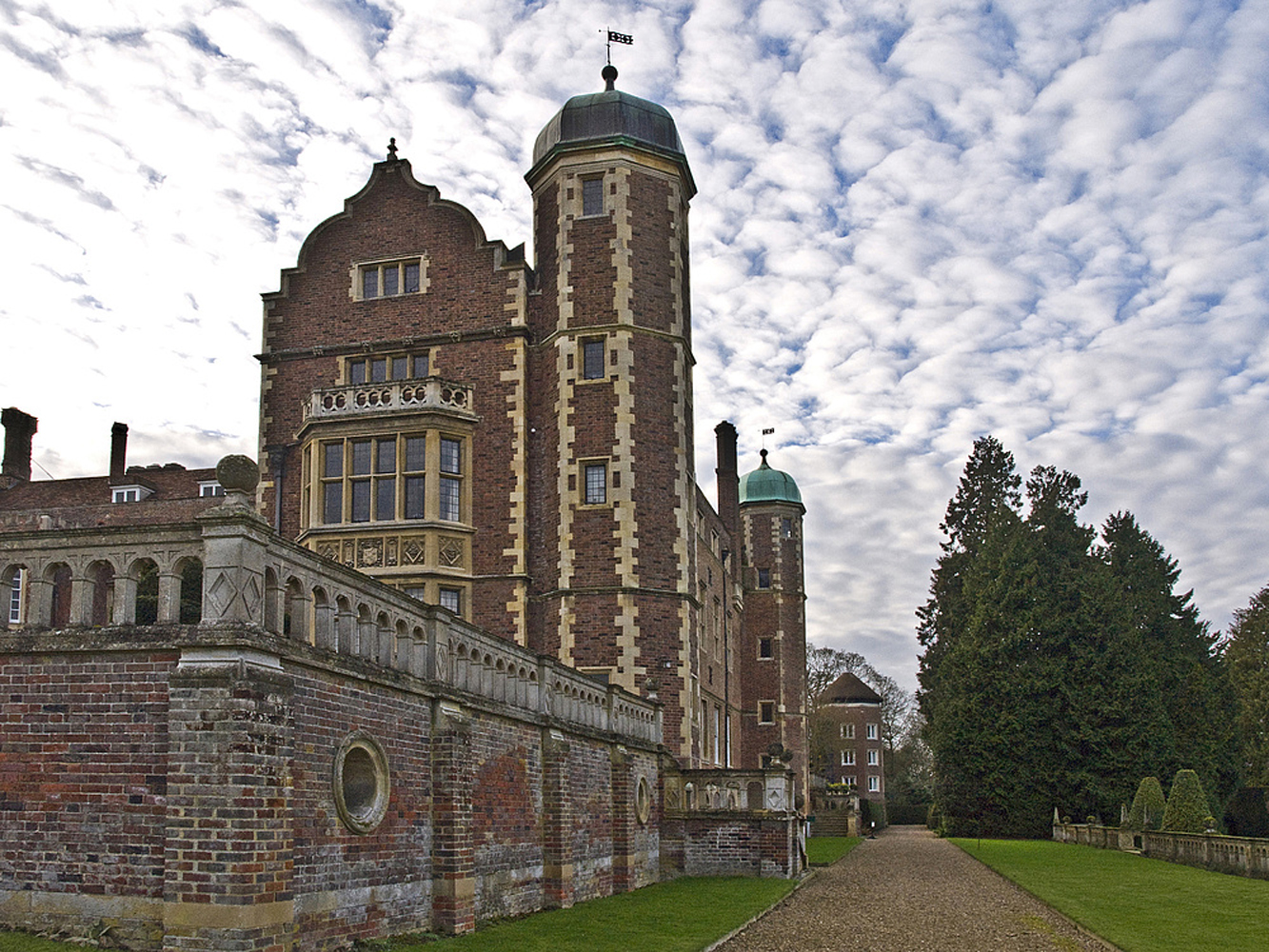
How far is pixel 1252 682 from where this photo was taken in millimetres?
55750

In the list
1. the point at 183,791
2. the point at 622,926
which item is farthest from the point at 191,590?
the point at 183,791

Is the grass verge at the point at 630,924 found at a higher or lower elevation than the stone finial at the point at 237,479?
lower

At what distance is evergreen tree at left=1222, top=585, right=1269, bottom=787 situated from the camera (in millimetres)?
54094

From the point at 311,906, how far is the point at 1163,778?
42.6 metres

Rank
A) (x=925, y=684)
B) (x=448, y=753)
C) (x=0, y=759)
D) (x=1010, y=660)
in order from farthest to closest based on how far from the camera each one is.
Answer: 1. (x=925, y=684)
2. (x=1010, y=660)
3. (x=448, y=753)
4. (x=0, y=759)

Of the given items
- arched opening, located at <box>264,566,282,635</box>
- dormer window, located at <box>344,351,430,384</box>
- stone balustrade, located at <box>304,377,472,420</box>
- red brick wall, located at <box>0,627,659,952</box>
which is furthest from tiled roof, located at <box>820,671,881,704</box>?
arched opening, located at <box>264,566,282,635</box>

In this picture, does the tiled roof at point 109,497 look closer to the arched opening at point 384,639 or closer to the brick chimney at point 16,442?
the brick chimney at point 16,442

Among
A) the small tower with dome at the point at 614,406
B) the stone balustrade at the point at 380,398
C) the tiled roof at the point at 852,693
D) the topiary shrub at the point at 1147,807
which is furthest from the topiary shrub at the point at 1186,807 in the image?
the tiled roof at the point at 852,693

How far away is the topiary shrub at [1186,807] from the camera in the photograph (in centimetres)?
3256

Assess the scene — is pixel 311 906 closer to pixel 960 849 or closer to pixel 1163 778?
pixel 960 849

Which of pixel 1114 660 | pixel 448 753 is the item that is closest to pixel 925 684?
pixel 1114 660

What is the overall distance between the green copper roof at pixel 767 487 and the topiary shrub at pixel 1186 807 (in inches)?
1014

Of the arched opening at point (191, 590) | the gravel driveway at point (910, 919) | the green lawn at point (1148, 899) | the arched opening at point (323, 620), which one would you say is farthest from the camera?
the arched opening at point (191, 590)

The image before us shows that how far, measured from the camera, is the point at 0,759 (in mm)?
9938
